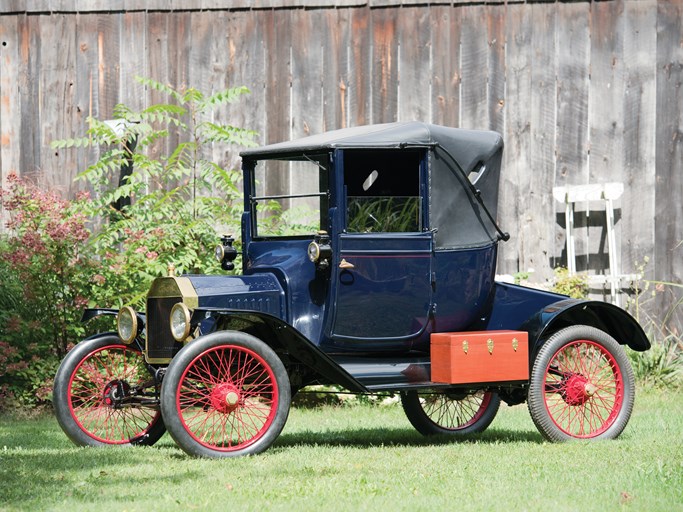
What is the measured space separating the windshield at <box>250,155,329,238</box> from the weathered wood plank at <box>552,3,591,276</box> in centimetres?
257

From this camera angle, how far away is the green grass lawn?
16.2ft

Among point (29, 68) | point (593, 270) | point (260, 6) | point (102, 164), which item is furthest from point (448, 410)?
point (29, 68)

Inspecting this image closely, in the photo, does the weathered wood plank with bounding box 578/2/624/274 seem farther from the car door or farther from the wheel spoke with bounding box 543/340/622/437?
the car door

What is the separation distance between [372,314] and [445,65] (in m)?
4.24

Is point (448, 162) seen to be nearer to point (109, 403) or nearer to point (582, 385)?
point (582, 385)

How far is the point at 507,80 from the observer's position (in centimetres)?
1041

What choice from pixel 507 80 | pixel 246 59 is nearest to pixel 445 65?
pixel 507 80

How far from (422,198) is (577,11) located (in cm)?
427

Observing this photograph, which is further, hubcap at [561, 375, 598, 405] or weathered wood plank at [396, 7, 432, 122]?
weathered wood plank at [396, 7, 432, 122]

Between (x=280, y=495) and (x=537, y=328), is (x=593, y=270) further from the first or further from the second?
(x=280, y=495)

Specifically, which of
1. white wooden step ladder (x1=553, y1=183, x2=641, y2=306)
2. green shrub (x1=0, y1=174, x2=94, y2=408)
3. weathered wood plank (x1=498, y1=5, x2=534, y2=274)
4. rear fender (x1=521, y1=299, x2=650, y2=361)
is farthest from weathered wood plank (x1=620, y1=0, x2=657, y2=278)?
green shrub (x1=0, y1=174, x2=94, y2=408)

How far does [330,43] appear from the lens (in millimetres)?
10484

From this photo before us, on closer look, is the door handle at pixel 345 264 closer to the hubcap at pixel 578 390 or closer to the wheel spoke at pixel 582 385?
the wheel spoke at pixel 582 385

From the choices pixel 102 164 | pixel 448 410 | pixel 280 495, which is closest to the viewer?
pixel 280 495
